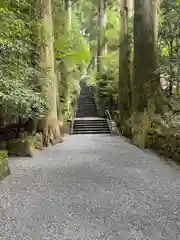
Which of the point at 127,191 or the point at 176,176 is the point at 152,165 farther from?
the point at 127,191

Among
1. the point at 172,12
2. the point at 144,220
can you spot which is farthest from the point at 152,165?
the point at 172,12

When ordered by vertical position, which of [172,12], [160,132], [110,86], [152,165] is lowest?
[152,165]

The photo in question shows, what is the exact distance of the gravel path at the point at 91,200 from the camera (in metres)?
3.45

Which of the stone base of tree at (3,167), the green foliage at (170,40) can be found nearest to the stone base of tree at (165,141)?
the green foliage at (170,40)

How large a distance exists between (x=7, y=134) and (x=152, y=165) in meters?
6.27

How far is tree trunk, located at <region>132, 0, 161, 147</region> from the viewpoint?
9922mm

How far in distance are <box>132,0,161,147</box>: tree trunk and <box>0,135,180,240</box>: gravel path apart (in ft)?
7.32

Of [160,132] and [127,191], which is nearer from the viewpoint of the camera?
[127,191]

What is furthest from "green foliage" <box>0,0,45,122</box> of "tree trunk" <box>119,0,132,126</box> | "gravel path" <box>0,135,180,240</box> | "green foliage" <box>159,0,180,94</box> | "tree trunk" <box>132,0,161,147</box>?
"tree trunk" <box>119,0,132,126</box>

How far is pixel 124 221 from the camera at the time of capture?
147 inches

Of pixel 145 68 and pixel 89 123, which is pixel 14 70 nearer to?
pixel 145 68

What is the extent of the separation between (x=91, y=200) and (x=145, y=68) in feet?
21.3

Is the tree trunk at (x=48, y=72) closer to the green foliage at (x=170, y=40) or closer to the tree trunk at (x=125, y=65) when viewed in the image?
the green foliage at (x=170, y=40)

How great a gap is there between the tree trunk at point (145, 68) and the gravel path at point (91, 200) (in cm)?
223
